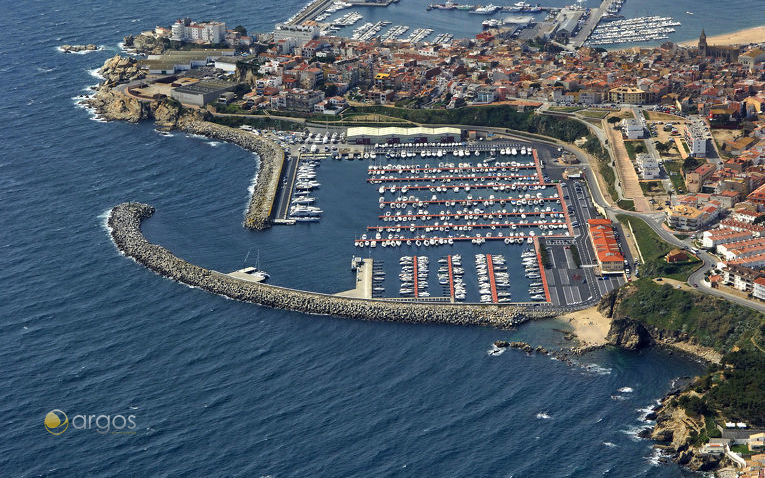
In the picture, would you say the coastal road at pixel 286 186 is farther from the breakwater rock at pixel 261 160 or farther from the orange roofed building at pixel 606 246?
the orange roofed building at pixel 606 246

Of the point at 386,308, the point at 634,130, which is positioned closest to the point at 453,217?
the point at 386,308

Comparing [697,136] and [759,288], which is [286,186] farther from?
[759,288]

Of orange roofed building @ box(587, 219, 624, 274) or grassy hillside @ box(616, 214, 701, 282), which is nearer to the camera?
grassy hillside @ box(616, 214, 701, 282)

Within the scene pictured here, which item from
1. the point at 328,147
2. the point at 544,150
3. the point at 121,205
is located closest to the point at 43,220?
the point at 121,205

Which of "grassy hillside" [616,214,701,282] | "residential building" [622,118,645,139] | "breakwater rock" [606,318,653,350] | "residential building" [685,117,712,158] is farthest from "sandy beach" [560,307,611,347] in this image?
"residential building" [622,118,645,139]

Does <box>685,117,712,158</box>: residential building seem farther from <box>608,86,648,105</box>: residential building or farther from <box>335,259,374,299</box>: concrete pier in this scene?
<box>335,259,374,299</box>: concrete pier

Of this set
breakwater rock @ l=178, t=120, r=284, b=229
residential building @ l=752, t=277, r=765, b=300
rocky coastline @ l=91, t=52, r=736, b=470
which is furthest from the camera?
breakwater rock @ l=178, t=120, r=284, b=229
